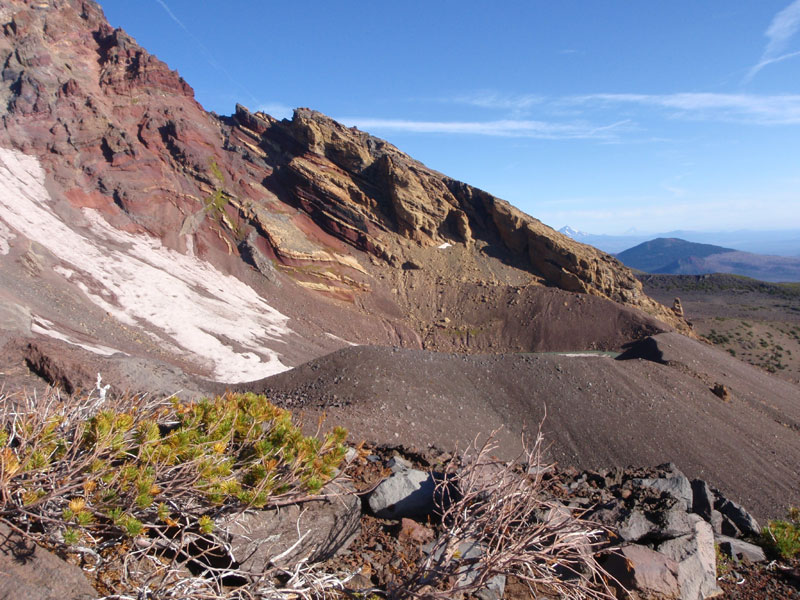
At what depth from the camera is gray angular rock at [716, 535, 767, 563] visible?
532 cm

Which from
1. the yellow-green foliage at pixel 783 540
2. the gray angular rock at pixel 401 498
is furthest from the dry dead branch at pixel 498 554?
the yellow-green foliage at pixel 783 540

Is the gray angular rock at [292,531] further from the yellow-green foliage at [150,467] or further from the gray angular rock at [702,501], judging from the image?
the gray angular rock at [702,501]

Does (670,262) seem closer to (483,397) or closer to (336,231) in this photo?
(336,231)

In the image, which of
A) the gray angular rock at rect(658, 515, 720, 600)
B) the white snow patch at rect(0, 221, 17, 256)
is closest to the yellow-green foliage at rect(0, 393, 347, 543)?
the gray angular rock at rect(658, 515, 720, 600)

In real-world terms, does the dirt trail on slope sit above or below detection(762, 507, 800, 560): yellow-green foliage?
below

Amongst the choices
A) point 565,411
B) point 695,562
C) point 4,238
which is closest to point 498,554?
point 695,562

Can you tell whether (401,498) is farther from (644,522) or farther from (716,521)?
(716,521)

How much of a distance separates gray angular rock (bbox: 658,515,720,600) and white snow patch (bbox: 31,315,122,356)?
51.6 ft

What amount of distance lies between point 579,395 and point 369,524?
1268 cm

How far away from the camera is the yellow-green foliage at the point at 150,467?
2.75 meters

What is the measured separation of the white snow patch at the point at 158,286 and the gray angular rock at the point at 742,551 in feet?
56.8

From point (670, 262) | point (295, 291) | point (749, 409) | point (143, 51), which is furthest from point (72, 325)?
point (670, 262)

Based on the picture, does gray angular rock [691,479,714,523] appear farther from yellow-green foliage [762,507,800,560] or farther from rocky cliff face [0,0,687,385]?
rocky cliff face [0,0,687,385]

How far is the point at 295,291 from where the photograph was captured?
30.4 meters
